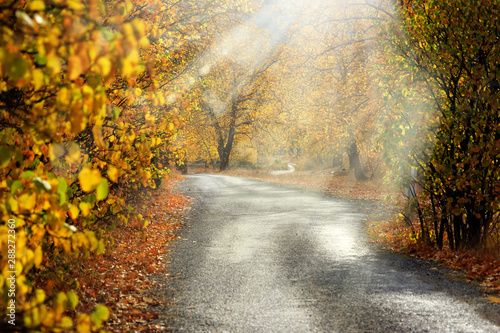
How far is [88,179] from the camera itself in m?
2.23

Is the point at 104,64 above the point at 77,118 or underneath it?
above

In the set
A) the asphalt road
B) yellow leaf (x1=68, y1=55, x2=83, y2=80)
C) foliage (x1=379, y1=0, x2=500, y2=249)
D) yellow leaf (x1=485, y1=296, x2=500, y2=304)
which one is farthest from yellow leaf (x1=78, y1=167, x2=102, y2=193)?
foliage (x1=379, y1=0, x2=500, y2=249)

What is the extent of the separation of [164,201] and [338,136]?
13.6 meters

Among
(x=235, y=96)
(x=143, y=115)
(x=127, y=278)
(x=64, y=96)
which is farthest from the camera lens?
(x=235, y=96)

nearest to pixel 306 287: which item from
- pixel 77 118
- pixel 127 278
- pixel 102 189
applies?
pixel 127 278

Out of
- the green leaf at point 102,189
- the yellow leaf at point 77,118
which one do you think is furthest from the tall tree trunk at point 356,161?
the yellow leaf at point 77,118

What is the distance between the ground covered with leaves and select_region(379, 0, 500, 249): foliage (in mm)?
5562

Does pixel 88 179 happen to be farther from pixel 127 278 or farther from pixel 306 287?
pixel 127 278

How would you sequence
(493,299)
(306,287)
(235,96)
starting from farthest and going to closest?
(235,96)
(306,287)
(493,299)

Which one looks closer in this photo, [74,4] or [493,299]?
[74,4]

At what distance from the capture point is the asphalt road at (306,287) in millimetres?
5422

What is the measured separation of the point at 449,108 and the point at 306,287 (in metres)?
4.67

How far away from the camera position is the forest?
215 cm

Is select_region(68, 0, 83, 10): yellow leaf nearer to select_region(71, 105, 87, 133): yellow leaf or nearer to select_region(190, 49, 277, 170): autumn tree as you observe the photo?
select_region(71, 105, 87, 133): yellow leaf
